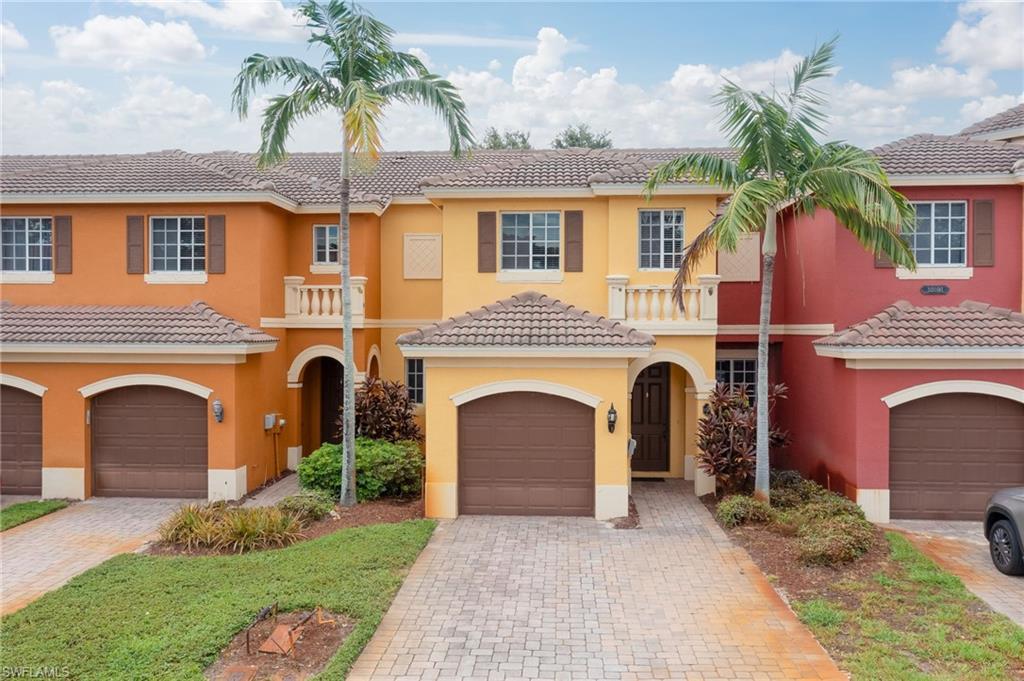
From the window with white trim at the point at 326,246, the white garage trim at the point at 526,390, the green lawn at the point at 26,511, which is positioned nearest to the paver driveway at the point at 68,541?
the green lawn at the point at 26,511

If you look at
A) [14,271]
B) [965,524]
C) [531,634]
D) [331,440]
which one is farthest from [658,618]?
[14,271]

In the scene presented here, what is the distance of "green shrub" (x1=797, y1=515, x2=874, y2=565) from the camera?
9.84 m

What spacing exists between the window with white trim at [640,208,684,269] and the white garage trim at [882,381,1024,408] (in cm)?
516

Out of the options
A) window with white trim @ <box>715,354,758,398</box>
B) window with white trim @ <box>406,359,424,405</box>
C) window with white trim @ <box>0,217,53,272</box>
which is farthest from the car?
window with white trim @ <box>0,217,53,272</box>

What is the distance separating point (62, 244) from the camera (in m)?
15.5

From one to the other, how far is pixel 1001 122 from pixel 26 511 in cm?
2370

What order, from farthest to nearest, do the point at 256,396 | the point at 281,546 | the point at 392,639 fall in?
the point at 256,396 → the point at 281,546 → the point at 392,639

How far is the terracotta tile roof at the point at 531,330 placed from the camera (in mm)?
12586

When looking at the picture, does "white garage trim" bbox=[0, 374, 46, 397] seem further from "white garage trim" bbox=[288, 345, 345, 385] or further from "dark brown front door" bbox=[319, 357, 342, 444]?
"dark brown front door" bbox=[319, 357, 342, 444]

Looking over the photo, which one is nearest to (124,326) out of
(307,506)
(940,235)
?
(307,506)

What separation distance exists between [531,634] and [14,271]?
15.3 metres

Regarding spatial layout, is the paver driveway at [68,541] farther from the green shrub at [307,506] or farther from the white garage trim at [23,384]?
the white garage trim at [23,384]

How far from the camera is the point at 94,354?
552 inches

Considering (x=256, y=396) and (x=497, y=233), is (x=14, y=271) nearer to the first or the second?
(x=256, y=396)
